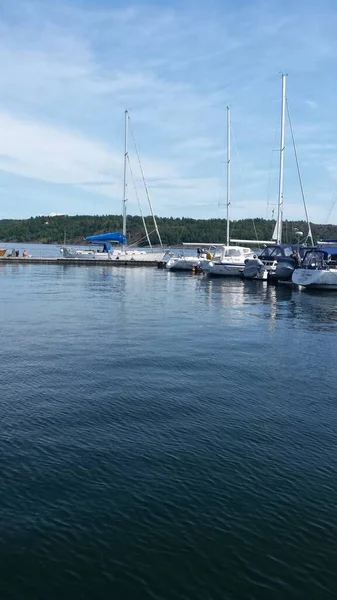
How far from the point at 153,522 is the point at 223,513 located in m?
1.23

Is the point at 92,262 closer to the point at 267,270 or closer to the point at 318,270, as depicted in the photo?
the point at 267,270

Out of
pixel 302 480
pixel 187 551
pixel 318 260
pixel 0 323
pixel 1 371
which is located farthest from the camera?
pixel 318 260

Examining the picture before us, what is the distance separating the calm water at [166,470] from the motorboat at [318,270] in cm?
2900

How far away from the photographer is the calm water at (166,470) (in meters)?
7.92

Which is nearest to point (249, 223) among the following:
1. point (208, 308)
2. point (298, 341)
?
point (208, 308)

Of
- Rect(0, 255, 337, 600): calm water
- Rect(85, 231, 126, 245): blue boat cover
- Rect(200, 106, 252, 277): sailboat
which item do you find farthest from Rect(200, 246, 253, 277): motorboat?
Rect(0, 255, 337, 600): calm water

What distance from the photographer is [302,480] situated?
10898 mm

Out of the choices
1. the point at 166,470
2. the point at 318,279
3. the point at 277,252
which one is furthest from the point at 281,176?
the point at 166,470

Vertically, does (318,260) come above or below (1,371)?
above

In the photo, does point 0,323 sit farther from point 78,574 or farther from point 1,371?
point 78,574

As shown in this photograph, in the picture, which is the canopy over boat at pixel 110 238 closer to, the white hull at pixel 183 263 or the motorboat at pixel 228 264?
the white hull at pixel 183 263

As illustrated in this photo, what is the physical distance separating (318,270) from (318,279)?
86 centimetres

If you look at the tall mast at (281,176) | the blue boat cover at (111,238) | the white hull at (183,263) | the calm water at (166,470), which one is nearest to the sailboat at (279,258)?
the tall mast at (281,176)

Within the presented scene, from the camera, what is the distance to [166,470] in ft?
36.4
